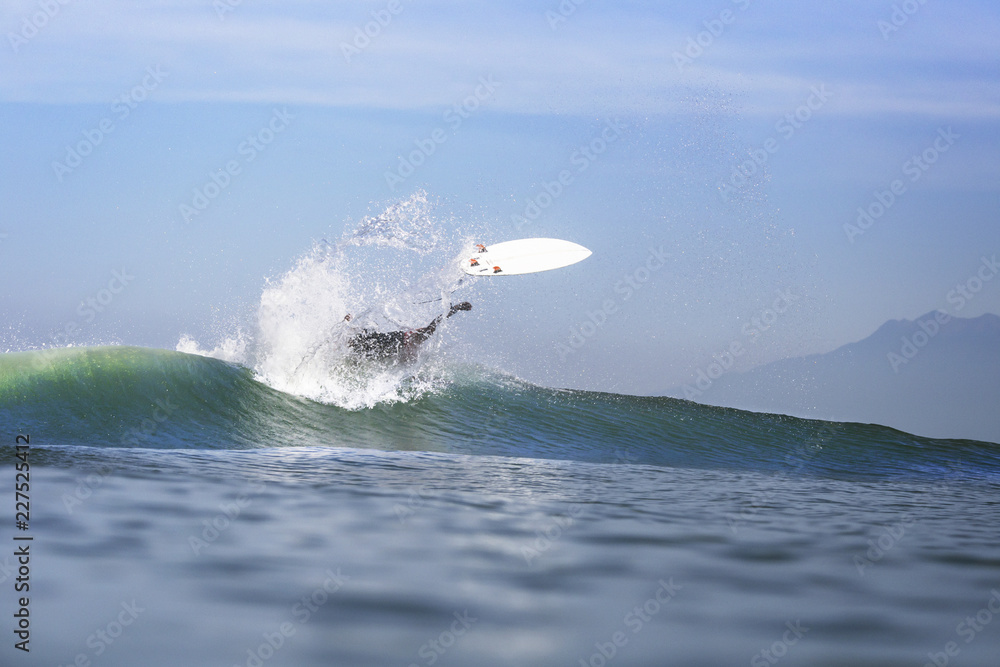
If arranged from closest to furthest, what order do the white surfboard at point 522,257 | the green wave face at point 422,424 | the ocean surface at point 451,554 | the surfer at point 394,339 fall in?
1. the ocean surface at point 451,554
2. the green wave face at point 422,424
3. the surfer at point 394,339
4. the white surfboard at point 522,257

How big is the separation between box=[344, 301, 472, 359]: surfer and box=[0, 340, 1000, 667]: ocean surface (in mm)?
2222

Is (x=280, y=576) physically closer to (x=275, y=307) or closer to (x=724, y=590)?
(x=724, y=590)

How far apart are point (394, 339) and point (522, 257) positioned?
2897 millimetres

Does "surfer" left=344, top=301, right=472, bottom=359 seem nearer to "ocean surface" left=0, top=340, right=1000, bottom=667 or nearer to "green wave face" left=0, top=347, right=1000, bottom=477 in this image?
"green wave face" left=0, top=347, right=1000, bottom=477

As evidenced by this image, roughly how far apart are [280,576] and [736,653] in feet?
7.08

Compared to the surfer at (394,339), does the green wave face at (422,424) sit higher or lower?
lower

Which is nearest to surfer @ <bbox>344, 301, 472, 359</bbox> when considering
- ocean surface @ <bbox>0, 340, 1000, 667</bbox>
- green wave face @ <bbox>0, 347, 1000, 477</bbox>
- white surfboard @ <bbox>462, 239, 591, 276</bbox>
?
green wave face @ <bbox>0, 347, 1000, 477</bbox>

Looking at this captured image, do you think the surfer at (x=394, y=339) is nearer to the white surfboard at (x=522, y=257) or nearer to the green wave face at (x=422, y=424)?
the green wave face at (x=422, y=424)

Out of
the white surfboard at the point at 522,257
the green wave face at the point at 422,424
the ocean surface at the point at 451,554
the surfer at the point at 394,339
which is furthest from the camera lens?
the white surfboard at the point at 522,257

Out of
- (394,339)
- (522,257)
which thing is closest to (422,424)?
(394,339)

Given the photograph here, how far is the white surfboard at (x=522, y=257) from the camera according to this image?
1373 cm

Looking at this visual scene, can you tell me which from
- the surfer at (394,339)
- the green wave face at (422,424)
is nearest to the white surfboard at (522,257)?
the surfer at (394,339)

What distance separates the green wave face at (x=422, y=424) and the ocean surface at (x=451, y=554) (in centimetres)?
14

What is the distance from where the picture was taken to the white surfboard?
45.0 feet
